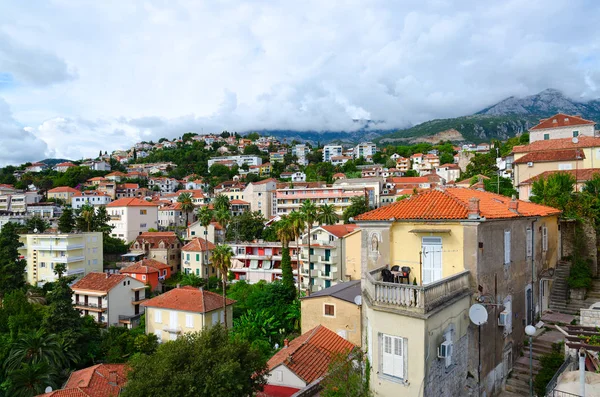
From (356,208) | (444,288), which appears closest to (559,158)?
(444,288)

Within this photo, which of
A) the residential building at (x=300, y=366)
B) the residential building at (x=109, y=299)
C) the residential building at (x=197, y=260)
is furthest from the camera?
the residential building at (x=197, y=260)

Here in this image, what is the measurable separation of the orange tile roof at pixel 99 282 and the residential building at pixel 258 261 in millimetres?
16853

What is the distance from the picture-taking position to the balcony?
9.84 m

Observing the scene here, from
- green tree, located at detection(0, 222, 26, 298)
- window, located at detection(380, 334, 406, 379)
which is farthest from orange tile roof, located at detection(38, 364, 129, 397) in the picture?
green tree, located at detection(0, 222, 26, 298)

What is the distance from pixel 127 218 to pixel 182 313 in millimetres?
47980

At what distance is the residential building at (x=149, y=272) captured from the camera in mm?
52281

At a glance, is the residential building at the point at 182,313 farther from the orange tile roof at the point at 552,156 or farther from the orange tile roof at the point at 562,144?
the orange tile roof at the point at 562,144

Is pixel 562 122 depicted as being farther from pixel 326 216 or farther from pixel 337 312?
pixel 337 312

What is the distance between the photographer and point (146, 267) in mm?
53219

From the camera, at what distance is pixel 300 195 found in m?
88.4

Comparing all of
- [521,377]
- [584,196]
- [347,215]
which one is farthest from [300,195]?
[521,377]

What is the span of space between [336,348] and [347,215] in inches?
1975

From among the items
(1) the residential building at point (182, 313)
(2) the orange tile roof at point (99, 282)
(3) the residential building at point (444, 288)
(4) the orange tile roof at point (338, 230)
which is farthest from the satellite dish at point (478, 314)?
(2) the orange tile roof at point (99, 282)

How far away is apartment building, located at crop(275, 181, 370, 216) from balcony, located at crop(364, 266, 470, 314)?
7093cm
